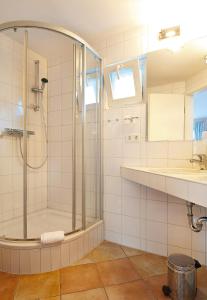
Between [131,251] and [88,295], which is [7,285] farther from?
[131,251]

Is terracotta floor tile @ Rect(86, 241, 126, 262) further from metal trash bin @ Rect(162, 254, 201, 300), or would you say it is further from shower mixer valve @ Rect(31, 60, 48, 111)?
shower mixer valve @ Rect(31, 60, 48, 111)

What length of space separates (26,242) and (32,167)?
1049mm

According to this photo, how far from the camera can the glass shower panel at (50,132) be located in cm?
238

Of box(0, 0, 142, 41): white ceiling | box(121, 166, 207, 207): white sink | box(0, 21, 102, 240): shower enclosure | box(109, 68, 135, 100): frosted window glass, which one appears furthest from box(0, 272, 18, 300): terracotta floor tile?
box(0, 0, 142, 41): white ceiling

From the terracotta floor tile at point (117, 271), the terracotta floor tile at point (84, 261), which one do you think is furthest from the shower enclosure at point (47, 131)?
the terracotta floor tile at point (117, 271)

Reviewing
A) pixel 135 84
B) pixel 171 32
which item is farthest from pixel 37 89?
pixel 171 32

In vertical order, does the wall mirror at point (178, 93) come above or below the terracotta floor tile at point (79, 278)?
above

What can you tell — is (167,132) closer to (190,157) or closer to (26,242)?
(190,157)

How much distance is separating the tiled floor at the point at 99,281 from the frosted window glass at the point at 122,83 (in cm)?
163

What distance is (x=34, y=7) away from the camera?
1699mm

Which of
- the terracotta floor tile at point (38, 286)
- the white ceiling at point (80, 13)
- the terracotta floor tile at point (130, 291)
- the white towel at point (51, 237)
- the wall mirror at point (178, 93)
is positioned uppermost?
the white ceiling at point (80, 13)

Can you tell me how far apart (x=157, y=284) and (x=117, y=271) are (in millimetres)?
332

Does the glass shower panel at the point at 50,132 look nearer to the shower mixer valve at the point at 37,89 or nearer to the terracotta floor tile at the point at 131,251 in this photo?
the shower mixer valve at the point at 37,89

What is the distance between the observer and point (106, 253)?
1.91 meters
